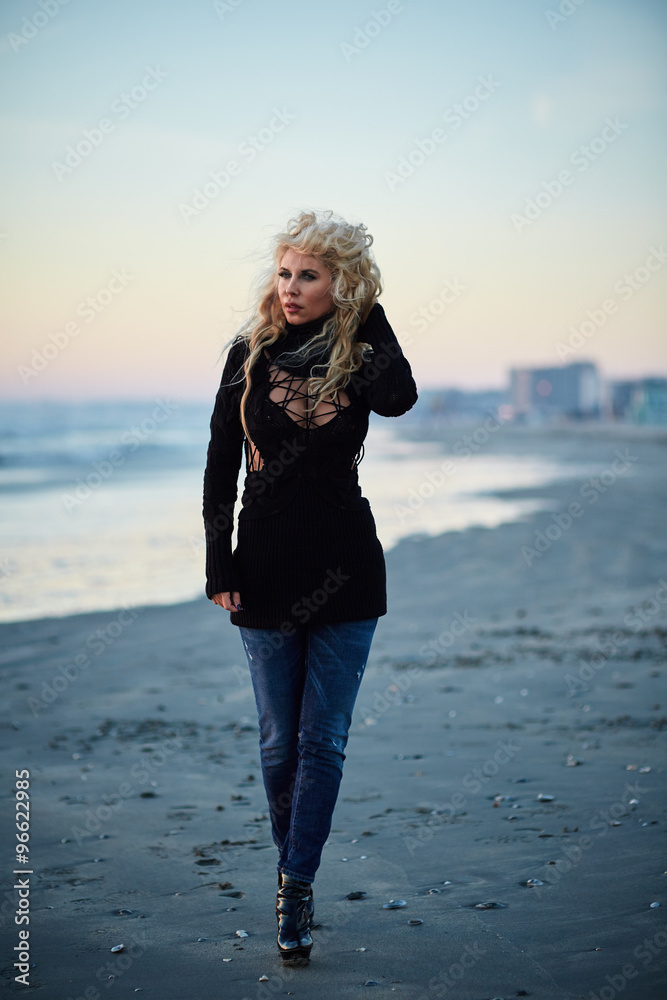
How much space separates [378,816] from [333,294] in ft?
7.06

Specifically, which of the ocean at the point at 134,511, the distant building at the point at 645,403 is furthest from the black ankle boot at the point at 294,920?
the distant building at the point at 645,403

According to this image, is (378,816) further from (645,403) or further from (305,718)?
(645,403)

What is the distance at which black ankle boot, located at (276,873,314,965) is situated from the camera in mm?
2580

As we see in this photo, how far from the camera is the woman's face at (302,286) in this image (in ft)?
8.96

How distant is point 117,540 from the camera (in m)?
12.3

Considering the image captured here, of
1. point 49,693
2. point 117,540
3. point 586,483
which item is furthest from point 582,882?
point 586,483

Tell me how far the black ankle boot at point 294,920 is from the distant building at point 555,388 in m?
147

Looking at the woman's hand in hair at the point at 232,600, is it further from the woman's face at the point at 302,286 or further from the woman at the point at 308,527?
the woman's face at the point at 302,286

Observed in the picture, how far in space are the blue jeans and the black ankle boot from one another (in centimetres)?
4

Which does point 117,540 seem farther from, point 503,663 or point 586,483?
point 586,483

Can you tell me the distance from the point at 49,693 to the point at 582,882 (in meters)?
3.71

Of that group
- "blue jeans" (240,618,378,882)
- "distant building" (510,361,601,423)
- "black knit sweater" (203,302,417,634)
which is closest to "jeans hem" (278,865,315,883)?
"blue jeans" (240,618,378,882)

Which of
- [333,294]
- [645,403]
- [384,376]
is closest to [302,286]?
[333,294]

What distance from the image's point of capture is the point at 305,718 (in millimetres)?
2695
